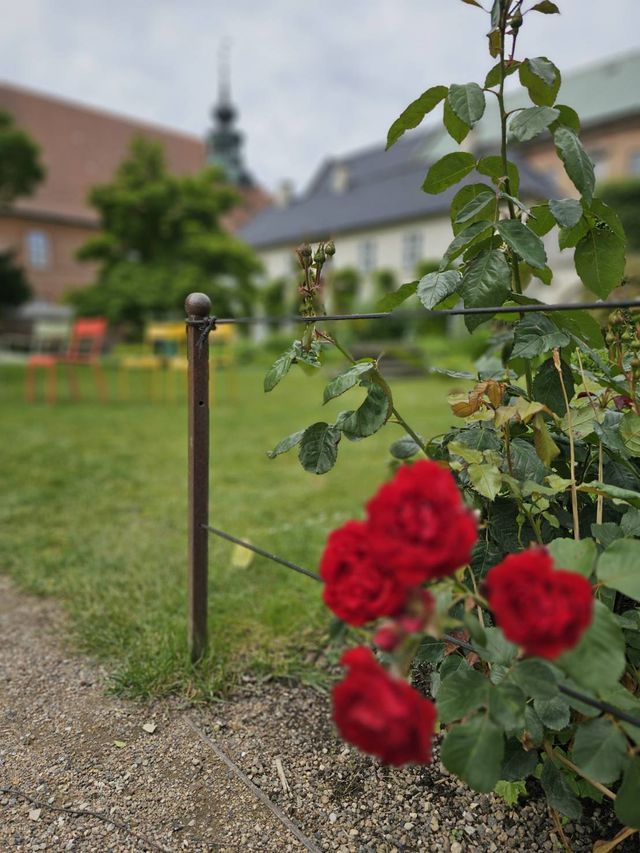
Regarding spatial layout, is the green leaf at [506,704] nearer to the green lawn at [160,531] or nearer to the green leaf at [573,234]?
the green leaf at [573,234]

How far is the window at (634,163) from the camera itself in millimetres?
25719

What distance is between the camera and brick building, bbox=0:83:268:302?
1004 inches

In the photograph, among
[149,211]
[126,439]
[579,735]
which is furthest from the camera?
[149,211]

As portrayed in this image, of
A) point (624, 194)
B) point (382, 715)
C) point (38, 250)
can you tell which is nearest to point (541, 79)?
point (382, 715)

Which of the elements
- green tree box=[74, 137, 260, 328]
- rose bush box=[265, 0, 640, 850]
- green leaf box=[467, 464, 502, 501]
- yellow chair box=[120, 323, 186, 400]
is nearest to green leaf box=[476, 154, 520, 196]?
rose bush box=[265, 0, 640, 850]

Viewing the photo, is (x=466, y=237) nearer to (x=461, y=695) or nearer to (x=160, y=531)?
(x=461, y=695)

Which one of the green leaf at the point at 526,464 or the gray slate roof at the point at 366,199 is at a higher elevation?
the gray slate roof at the point at 366,199

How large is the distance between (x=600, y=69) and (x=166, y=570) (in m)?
33.2

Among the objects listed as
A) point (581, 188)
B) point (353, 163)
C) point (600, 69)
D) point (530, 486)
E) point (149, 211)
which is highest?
point (600, 69)

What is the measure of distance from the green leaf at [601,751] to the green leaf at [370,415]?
501 mm

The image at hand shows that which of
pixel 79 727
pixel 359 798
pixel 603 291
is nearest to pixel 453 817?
pixel 359 798

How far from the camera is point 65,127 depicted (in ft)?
88.0

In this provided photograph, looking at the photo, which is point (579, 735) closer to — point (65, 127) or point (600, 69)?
point (65, 127)

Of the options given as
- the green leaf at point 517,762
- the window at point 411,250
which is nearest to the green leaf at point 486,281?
the green leaf at point 517,762
